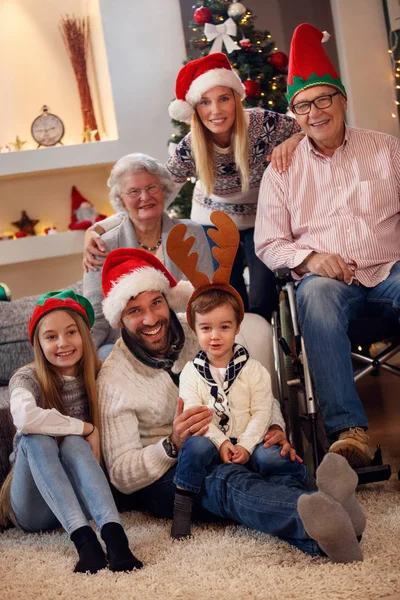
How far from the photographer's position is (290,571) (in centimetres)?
208

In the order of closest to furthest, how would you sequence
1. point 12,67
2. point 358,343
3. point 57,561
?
point 57,561
point 358,343
point 12,67

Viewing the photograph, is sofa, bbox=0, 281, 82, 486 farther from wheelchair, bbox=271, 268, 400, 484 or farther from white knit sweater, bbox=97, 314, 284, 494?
wheelchair, bbox=271, 268, 400, 484

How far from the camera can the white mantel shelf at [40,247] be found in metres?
5.58

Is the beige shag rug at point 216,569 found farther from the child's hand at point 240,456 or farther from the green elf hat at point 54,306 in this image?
the green elf hat at point 54,306

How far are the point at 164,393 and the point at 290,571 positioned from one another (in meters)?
0.79

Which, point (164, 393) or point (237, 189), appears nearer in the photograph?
point (164, 393)

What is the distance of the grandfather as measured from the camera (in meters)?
A: 2.92

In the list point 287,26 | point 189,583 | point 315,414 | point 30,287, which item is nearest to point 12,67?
point 30,287

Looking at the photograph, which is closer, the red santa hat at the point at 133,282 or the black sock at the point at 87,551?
the black sock at the point at 87,551

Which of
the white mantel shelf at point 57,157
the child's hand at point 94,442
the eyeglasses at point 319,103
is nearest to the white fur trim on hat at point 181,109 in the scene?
the eyeglasses at point 319,103

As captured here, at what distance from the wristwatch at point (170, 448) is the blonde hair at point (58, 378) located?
0.24 meters

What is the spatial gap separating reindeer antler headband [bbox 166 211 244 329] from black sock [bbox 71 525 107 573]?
0.70 meters

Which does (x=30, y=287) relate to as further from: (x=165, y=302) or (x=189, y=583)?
(x=189, y=583)

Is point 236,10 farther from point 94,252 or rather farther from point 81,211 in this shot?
point 94,252
